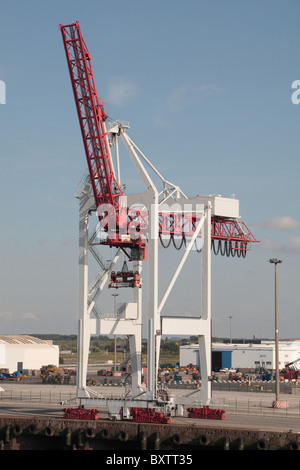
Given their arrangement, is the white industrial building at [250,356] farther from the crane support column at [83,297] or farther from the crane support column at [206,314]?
the crane support column at [83,297]

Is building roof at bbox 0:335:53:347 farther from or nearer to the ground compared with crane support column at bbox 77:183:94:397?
nearer to the ground

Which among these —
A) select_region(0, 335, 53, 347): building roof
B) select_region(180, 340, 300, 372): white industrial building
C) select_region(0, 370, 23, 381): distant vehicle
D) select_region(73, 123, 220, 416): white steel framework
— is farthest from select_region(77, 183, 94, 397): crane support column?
select_region(180, 340, 300, 372): white industrial building

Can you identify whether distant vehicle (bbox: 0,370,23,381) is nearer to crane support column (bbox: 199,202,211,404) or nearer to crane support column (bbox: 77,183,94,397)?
crane support column (bbox: 77,183,94,397)

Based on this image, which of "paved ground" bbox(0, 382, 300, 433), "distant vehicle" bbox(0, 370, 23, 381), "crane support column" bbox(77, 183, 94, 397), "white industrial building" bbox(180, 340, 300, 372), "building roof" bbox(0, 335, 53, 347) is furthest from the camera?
"building roof" bbox(0, 335, 53, 347)

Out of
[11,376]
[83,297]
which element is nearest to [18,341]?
[11,376]

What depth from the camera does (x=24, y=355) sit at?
443 ft

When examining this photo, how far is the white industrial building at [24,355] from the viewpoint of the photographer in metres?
133

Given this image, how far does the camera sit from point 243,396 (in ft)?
272

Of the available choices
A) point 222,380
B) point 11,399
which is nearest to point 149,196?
point 11,399

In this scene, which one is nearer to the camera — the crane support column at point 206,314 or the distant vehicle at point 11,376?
the crane support column at point 206,314

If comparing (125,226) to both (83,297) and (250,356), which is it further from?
(250,356)

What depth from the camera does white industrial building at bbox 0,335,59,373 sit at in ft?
435

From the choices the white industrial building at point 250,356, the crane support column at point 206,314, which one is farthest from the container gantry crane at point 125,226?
the white industrial building at point 250,356
